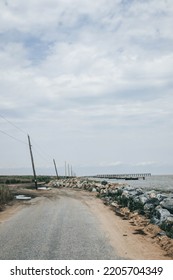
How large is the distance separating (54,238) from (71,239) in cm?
55

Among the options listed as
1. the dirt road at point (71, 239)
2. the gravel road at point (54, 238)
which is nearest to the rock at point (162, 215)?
the dirt road at point (71, 239)

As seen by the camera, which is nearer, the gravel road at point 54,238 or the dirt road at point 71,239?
the gravel road at point 54,238

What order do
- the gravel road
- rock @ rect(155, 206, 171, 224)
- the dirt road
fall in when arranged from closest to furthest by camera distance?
the gravel road < the dirt road < rock @ rect(155, 206, 171, 224)

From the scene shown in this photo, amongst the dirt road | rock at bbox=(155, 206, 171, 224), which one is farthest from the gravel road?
rock at bbox=(155, 206, 171, 224)

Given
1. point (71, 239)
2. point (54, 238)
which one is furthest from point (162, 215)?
point (54, 238)

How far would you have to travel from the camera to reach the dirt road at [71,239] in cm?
996

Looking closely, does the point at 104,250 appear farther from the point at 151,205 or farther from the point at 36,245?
the point at 151,205

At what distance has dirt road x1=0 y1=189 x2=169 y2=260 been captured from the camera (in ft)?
32.7

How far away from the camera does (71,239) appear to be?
11773 mm

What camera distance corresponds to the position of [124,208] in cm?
2164

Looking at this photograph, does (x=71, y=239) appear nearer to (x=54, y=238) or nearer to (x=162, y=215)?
(x=54, y=238)

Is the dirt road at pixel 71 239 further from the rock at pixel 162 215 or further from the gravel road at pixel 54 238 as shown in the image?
the rock at pixel 162 215

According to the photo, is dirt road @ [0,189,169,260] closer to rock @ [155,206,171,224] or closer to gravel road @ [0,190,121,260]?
gravel road @ [0,190,121,260]
